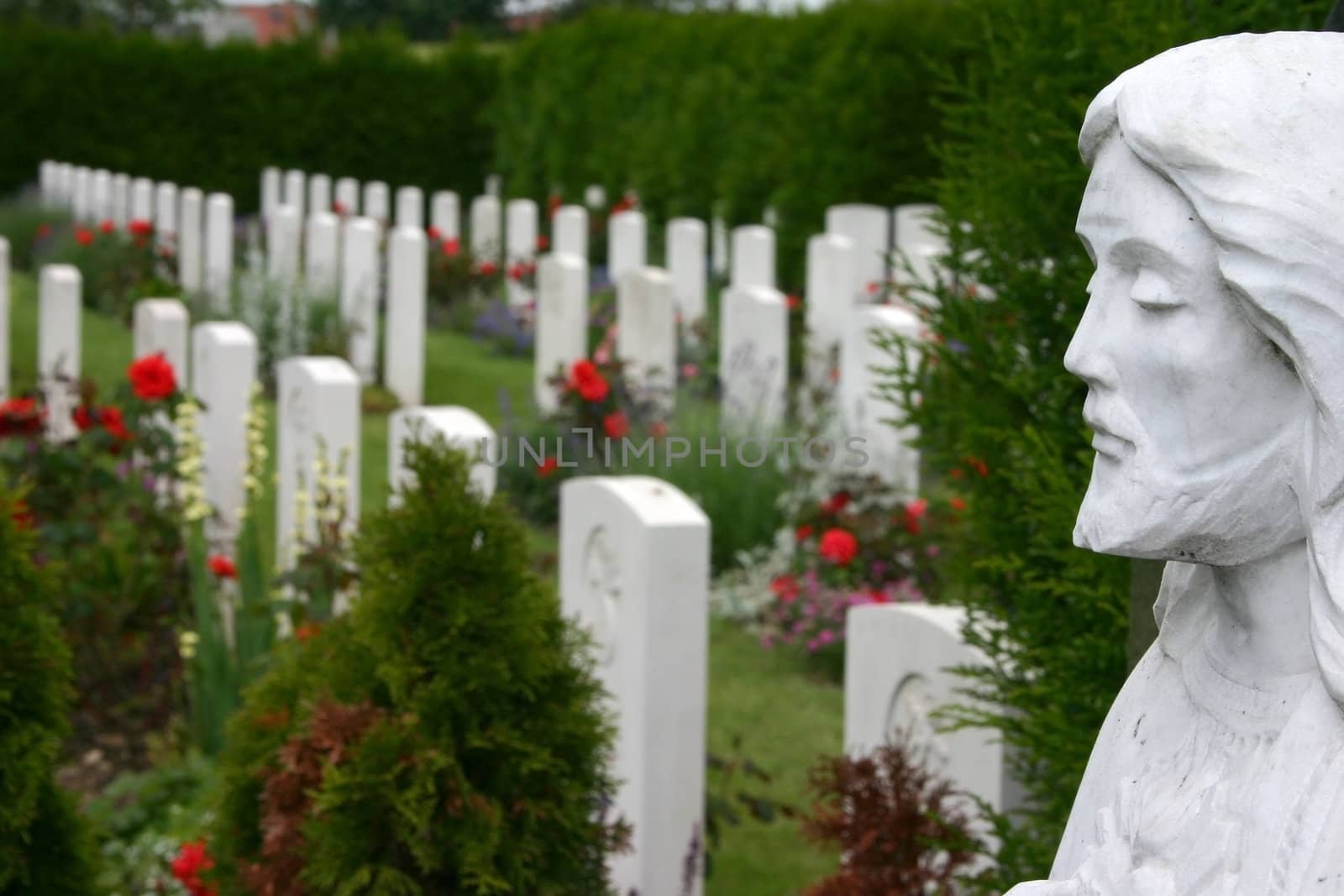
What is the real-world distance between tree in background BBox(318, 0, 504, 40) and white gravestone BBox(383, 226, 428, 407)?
2751 centimetres

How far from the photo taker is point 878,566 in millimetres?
6078

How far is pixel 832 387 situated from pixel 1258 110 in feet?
23.1

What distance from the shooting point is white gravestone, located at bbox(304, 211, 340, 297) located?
38.0ft

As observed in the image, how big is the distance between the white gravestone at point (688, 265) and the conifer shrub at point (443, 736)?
25.7ft

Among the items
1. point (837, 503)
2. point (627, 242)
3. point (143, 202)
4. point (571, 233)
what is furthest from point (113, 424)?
A: point (143, 202)

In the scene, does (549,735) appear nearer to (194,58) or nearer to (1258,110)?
(1258,110)

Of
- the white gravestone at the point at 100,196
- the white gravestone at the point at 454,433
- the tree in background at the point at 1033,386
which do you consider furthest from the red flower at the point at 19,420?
the white gravestone at the point at 100,196

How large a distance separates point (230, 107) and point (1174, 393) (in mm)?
19191

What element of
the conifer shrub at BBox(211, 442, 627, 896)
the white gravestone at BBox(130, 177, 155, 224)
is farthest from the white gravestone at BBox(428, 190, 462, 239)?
the conifer shrub at BBox(211, 442, 627, 896)

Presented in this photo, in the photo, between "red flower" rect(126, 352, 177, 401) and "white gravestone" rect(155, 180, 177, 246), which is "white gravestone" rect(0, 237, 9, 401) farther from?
"white gravestone" rect(155, 180, 177, 246)

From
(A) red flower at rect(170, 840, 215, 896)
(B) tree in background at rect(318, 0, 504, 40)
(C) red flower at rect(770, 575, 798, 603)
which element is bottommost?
(C) red flower at rect(770, 575, 798, 603)

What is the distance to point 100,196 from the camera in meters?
17.0

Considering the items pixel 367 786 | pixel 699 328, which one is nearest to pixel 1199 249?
pixel 367 786

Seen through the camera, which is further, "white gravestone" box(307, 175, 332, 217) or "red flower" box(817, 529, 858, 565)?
"white gravestone" box(307, 175, 332, 217)
